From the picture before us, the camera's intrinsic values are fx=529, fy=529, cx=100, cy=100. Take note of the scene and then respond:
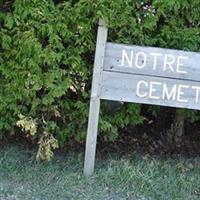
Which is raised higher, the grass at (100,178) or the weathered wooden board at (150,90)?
the weathered wooden board at (150,90)

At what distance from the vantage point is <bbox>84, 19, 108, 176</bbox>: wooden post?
4.48 meters

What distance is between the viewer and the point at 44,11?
15.0ft

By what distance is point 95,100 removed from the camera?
4582mm

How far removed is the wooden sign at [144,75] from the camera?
447 centimetres

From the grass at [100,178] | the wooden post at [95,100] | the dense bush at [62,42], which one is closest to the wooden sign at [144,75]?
the wooden post at [95,100]

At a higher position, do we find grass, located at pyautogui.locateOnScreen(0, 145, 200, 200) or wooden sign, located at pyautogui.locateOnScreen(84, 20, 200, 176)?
wooden sign, located at pyautogui.locateOnScreen(84, 20, 200, 176)

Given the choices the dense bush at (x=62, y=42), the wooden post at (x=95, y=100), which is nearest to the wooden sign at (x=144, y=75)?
the wooden post at (x=95, y=100)

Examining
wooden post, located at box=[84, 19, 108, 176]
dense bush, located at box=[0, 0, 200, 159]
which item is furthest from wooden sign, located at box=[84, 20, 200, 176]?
dense bush, located at box=[0, 0, 200, 159]

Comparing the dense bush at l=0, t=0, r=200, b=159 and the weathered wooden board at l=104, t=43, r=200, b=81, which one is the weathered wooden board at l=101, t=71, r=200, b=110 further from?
the dense bush at l=0, t=0, r=200, b=159

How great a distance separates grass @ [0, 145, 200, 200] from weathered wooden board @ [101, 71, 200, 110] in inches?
27.9

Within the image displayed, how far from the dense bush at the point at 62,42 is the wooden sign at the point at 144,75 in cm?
22

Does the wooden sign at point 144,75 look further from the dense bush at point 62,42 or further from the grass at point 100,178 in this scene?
the grass at point 100,178

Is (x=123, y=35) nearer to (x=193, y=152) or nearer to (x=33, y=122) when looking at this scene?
(x=33, y=122)

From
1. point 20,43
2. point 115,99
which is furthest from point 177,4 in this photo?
point 20,43
